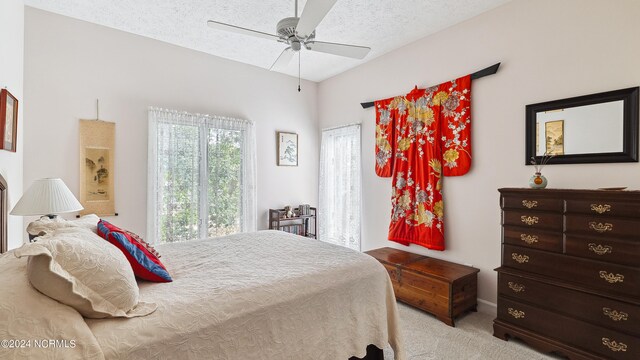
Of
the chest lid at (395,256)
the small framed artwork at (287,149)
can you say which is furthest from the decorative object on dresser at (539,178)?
the small framed artwork at (287,149)

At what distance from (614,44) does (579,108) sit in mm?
488

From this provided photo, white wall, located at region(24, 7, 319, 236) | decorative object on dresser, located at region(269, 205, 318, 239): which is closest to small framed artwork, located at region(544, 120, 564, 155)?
decorative object on dresser, located at region(269, 205, 318, 239)

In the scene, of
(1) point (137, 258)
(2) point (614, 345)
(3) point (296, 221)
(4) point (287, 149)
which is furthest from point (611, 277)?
(4) point (287, 149)

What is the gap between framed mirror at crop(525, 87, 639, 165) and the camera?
7.03 ft

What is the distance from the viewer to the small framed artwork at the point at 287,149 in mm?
4555

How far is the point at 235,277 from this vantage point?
65.7 inches

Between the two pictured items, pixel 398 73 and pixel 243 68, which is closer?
pixel 398 73

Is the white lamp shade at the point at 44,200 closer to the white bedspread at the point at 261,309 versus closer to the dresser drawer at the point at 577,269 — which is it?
the white bedspread at the point at 261,309

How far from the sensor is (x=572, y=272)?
6.82 ft

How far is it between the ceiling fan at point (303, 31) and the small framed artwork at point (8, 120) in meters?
1.46

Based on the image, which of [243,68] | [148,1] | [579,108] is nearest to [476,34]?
[579,108]

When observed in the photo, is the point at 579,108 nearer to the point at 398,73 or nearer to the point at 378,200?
the point at 398,73

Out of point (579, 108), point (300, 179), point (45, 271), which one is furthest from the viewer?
point (300, 179)

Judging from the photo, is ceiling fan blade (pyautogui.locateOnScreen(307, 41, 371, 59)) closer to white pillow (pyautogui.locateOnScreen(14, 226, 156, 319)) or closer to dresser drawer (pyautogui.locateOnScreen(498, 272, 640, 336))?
white pillow (pyautogui.locateOnScreen(14, 226, 156, 319))
